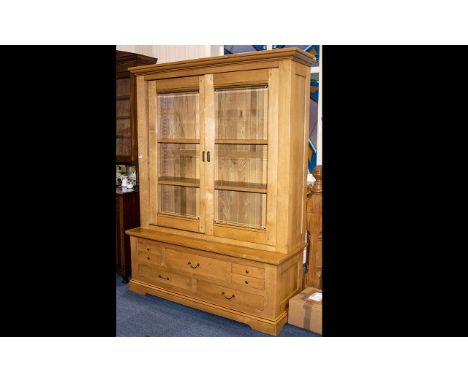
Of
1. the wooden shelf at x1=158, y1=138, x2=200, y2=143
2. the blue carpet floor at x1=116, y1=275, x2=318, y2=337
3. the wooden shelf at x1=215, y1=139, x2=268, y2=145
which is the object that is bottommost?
the blue carpet floor at x1=116, y1=275, x2=318, y2=337

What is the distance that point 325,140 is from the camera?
1.10 meters

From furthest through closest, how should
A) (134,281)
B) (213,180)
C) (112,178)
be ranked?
1. (134,281)
2. (213,180)
3. (112,178)

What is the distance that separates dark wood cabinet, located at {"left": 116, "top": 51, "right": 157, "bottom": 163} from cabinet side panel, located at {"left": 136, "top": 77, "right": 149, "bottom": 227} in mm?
369

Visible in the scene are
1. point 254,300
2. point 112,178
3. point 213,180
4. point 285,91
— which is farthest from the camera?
point 213,180

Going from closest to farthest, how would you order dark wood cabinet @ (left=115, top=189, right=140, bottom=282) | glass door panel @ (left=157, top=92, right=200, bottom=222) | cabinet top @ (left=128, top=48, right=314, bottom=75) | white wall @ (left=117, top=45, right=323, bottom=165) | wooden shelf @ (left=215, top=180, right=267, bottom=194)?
cabinet top @ (left=128, top=48, right=314, bottom=75)
wooden shelf @ (left=215, top=180, right=267, bottom=194)
glass door panel @ (left=157, top=92, right=200, bottom=222)
dark wood cabinet @ (left=115, top=189, right=140, bottom=282)
white wall @ (left=117, top=45, right=323, bottom=165)

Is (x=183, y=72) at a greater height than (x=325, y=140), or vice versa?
(x=183, y=72)

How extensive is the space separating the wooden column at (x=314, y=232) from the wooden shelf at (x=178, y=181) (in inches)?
34.3

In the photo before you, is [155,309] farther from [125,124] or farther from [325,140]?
[325,140]

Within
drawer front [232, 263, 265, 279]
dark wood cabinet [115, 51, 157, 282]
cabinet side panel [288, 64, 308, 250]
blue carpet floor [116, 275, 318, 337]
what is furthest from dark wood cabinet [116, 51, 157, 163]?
cabinet side panel [288, 64, 308, 250]

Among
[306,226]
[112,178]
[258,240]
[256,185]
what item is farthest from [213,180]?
[112,178]

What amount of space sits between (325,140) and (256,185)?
1.70m

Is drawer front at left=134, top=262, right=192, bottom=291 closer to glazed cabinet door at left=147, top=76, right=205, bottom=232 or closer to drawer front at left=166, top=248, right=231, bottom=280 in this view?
drawer front at left=166, top=248, right=231, bottom=280

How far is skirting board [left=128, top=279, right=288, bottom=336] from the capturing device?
2590mm

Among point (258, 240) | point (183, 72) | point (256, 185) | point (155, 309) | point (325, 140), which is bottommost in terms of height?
point (155, 309)
